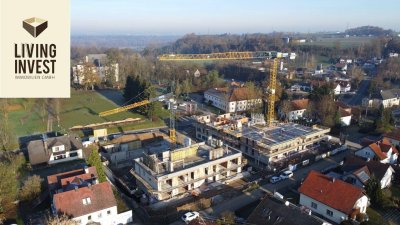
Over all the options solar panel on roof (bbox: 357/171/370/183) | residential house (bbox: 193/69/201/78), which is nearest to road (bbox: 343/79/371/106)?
residential house (bbox: 193/69/201/78)

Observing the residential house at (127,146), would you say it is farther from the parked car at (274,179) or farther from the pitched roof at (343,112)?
the pitched roof at (343,112)

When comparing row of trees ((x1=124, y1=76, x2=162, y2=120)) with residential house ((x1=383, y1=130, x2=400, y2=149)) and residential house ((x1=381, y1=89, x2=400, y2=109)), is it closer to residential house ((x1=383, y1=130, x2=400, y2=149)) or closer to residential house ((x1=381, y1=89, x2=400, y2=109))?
residential house ((x1=383, y1=130, x2=400, y2=149))

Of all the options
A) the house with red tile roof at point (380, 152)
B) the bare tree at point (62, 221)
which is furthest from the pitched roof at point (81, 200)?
the house with red tile roof at point (380, 152)

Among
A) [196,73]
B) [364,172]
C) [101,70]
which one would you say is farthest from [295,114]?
[101,70]

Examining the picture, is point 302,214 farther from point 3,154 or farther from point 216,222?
point 3,154

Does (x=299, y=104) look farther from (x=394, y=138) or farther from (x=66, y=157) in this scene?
(x=66, y=157)

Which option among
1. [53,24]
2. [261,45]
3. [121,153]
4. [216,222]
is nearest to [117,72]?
[121,153]
